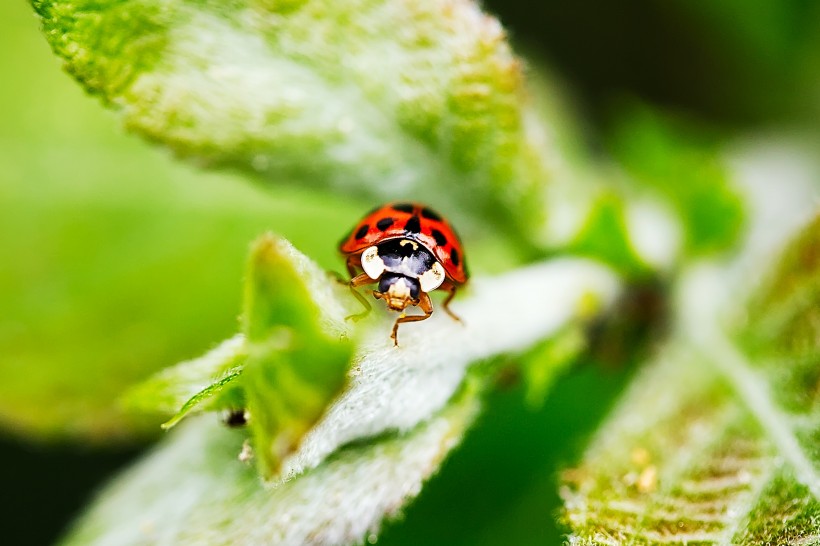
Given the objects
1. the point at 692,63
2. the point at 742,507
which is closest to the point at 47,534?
the point at 742,507

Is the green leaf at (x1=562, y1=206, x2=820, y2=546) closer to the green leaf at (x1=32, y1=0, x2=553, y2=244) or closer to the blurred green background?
the blurred green background

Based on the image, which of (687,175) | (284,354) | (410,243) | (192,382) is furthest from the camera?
(687,175)

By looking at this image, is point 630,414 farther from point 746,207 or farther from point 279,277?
point 279,277

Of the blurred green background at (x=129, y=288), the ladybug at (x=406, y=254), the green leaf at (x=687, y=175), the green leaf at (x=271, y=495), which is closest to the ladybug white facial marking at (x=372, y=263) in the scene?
the ladybug at (x=406, y=254)

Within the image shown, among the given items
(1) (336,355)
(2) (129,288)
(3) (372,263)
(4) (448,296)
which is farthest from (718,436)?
(2) (129,288)

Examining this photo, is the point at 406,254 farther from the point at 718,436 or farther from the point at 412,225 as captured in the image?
the point at 718,436

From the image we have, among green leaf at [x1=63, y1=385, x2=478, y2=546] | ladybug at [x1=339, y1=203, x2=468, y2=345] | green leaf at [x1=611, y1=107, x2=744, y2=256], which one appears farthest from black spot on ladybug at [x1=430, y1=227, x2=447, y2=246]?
green leaf at [x1=611, y1=107, x2=744, y2=256]

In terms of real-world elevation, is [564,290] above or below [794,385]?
above
